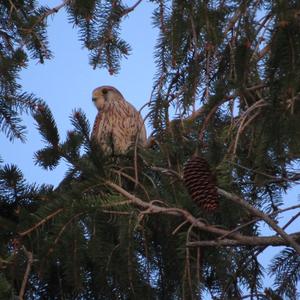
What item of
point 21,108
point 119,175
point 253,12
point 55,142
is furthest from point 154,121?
point 21,108

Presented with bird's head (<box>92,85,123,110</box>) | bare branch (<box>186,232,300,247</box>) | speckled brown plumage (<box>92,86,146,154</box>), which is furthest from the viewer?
bird's head (<box>92,85,123,110</box>)

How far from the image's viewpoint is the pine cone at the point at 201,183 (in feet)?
8.96

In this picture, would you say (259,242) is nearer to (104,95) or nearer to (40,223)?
(40,223)

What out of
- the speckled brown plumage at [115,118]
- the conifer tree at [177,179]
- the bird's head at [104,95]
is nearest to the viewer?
the conifer tree at [177,179]

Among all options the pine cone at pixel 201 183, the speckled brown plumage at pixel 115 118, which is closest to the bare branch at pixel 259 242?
the pine cone at pixel 201 183

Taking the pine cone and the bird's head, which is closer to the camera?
the pine cone

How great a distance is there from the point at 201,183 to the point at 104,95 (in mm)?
4894

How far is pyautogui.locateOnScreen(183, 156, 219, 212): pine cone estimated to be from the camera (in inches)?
108

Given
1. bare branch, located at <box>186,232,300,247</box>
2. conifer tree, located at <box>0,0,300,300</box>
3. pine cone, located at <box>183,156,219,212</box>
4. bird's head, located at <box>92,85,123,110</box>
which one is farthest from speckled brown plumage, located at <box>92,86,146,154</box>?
pine cone, located at <box>183,156,219,212</box>

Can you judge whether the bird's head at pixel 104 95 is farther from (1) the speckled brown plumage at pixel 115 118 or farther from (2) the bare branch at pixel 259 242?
(2) the bare branch at pixel 259 242

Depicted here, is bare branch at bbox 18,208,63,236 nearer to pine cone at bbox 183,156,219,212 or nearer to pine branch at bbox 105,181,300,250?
pine branch at bbox 105,181,300,250

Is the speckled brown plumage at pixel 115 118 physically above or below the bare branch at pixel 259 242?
above

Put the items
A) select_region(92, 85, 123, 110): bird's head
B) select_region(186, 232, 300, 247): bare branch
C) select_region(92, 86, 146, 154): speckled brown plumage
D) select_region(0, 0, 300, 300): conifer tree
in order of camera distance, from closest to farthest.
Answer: select_region(0, 0, 300, 300): conifer tree, select_region(186, 232, 300, 247): bare branch, select_region(92, 86, 146, 154): speckled brown plumage, select_region(92, 85, 123, 110): bird's head

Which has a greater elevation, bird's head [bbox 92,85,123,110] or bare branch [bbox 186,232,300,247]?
bird's head [bbox 92,85,123,110]
